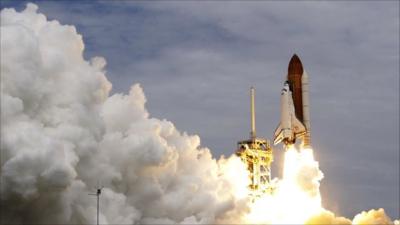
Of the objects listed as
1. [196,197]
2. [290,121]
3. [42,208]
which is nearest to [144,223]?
[196,197]

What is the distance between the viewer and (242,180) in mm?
93000

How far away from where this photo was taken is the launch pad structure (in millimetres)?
94000

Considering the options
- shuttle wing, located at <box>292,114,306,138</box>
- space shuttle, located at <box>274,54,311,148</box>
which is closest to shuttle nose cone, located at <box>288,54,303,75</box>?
space shuttle, located at <box>274,54,311,148</box>

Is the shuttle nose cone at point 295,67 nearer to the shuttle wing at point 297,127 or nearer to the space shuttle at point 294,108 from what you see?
the space shuttle at point 294,108

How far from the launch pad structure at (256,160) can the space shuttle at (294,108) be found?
533cm

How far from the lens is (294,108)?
88.4m

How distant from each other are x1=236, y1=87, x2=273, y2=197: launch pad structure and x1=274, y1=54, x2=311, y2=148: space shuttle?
5328 mm

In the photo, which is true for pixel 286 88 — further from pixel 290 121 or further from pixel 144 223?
pixel 144 223

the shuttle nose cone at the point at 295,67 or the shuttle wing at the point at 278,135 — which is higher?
the shuttle nose cone at the point at 295,67

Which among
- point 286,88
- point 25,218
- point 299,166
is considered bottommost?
point 25,218

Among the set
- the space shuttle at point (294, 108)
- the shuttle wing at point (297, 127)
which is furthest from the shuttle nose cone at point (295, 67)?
the shuttle wing at point (297, 127)

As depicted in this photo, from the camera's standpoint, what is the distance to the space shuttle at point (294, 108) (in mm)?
87375

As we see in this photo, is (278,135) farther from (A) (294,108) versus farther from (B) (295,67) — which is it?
(B) (295,67)

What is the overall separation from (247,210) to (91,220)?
18.9 meters
